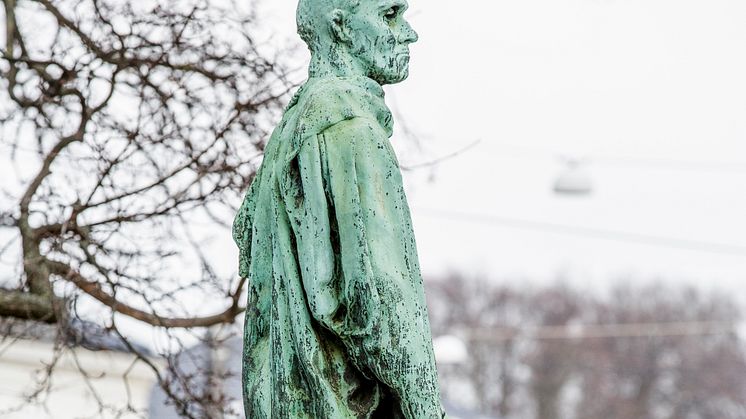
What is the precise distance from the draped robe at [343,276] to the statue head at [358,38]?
0.11m

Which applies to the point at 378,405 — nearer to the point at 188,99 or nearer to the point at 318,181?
the point at 318,181

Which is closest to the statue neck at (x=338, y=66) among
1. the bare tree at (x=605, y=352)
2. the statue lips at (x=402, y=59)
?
the statue lips at (x=402, y=59)

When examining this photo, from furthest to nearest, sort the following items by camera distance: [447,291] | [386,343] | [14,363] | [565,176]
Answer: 1. [447,291]
2. [565,176]
3. [14,363]
4. [386,343]

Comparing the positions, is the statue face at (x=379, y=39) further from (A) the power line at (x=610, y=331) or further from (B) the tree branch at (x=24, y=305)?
(A) the power line at (x=610, y=331)

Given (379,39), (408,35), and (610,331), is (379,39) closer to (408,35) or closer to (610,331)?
(408,35)

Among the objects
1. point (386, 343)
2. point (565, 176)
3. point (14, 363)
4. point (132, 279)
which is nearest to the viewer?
point (386, 343)

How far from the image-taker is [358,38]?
19.3 ft

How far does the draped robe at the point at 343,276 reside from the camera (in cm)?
546

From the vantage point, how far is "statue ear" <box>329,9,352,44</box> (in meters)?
5.86

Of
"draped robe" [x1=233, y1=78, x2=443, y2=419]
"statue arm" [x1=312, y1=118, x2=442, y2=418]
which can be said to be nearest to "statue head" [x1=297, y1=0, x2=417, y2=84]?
"draped robe" [x1=233, y1=78, x2=443, y2=419]

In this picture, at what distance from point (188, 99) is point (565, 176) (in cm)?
1545

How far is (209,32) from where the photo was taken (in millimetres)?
10789

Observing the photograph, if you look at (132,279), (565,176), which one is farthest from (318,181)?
(565,176)

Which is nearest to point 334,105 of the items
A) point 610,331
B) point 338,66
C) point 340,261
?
point 338,66
